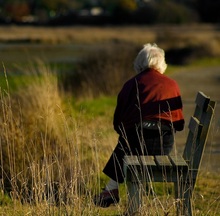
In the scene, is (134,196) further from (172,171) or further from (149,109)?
(149,109)

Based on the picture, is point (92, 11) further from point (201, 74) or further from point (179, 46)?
point (201, 74)

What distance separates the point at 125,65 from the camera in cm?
2177

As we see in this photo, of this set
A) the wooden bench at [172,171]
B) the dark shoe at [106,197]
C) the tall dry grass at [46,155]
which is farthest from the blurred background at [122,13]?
the wooden bench at [172,171]

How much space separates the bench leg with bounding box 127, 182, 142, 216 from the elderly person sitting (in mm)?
880

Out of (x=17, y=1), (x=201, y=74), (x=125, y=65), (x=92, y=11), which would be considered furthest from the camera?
(x=92, y=11)

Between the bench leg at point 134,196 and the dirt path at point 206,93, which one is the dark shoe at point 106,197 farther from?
the dirt path at point 206,93

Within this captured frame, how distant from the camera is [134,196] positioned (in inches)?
264

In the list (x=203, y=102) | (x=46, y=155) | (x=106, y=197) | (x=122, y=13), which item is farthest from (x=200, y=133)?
(x=122, y=13)

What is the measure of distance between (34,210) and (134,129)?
65.8 inches

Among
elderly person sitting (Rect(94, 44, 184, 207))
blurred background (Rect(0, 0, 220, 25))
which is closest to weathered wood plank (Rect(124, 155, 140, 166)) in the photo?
Result: elderly person sitting (Rect(94, 44, 184, 207))

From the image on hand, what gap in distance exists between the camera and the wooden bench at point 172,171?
6.65 m

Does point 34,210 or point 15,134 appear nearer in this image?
point 34,210

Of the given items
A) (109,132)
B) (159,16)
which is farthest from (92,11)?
(109,132)

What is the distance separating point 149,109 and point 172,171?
3.49 feet
